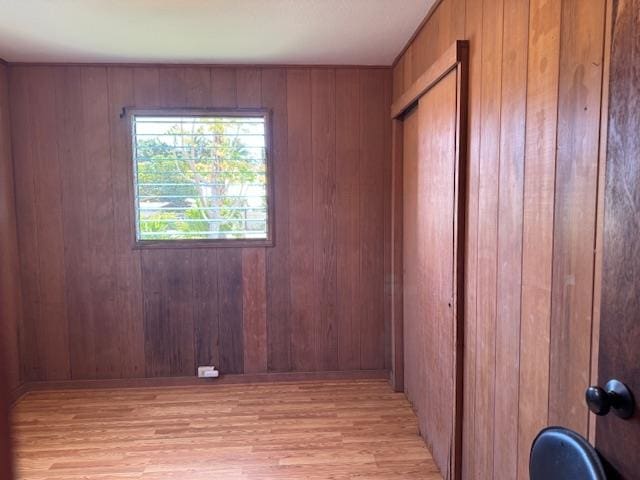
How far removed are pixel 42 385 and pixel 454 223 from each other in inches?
124

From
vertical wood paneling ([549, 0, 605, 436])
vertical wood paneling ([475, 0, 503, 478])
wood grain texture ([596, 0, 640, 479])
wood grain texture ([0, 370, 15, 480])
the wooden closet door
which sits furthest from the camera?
the wooden closet door

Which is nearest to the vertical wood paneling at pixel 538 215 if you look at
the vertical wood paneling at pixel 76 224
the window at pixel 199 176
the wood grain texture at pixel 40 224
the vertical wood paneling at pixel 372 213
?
the vertical wood paneling at pixel 372 213

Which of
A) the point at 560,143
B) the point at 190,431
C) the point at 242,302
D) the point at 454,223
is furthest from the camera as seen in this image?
the point at 242,302

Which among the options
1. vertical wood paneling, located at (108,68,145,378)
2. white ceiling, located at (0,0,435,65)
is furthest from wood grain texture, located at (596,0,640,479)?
vertical wood paneling, located at (108,68,145,378)

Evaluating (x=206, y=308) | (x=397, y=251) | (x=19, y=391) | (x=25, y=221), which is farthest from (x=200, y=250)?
(x=19, y=391)

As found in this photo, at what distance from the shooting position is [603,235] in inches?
35.3

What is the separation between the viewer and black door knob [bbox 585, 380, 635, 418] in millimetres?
778

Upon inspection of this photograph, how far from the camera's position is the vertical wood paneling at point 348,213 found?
2.98 m

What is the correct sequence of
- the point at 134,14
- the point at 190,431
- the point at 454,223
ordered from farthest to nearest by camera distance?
the point at 190,431, the point at 134,14, the point at 454,223

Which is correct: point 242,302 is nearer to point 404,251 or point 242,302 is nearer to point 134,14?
point 404,251

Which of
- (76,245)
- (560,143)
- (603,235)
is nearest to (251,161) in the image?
(76,245)

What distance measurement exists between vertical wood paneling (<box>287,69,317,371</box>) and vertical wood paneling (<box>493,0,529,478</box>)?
1.75 m

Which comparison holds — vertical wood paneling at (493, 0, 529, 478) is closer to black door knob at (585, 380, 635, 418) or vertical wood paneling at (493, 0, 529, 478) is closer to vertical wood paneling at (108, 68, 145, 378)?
black door knob at (585, 380, 635, 418)

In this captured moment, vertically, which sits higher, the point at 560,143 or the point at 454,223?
the point at 560,143
